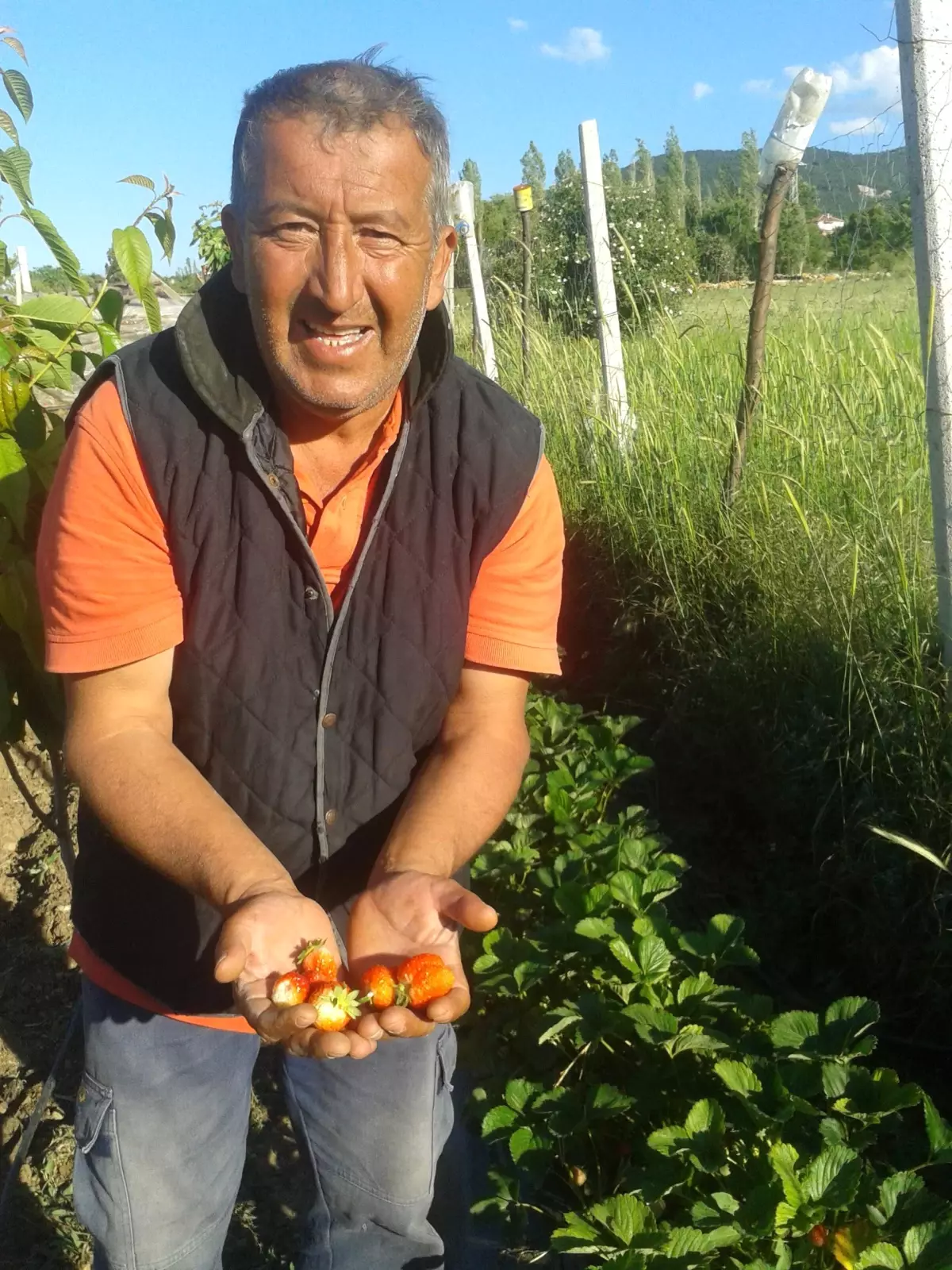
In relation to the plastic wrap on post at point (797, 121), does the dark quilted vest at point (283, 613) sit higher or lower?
lower

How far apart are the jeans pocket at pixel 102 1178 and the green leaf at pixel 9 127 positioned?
1692 millimetres

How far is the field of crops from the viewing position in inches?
97.4

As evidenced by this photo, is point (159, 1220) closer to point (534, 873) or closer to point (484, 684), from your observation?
point (484, 684)

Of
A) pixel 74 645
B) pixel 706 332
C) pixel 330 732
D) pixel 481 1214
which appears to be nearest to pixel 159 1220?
pixel 481 1214

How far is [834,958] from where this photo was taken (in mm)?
2787

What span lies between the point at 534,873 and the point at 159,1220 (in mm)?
1157

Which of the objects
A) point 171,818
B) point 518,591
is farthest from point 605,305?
point 171,818

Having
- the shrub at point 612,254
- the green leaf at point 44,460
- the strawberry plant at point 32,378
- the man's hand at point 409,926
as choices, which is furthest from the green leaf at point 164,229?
the shrub at point 612,254

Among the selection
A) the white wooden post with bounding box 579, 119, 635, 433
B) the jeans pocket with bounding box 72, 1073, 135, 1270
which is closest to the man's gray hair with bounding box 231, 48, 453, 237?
the jeans pocket with bounding box 72, 1073, 135, 1270

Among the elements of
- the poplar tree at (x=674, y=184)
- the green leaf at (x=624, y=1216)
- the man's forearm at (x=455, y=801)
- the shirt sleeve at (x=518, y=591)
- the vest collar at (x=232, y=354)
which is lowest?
the green leaf at (x=624, y=1216)

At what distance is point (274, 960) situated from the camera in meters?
1.45

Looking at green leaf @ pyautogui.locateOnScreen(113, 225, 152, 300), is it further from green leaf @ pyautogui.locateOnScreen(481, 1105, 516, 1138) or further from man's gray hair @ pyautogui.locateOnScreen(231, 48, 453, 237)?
green leaf @ pyautogui.locateOnScreen(481, 1105, 516, 1138)

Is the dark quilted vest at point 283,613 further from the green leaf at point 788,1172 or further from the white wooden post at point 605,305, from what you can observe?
the white wooden post at point 605,305

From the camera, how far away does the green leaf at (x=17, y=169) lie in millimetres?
2025
